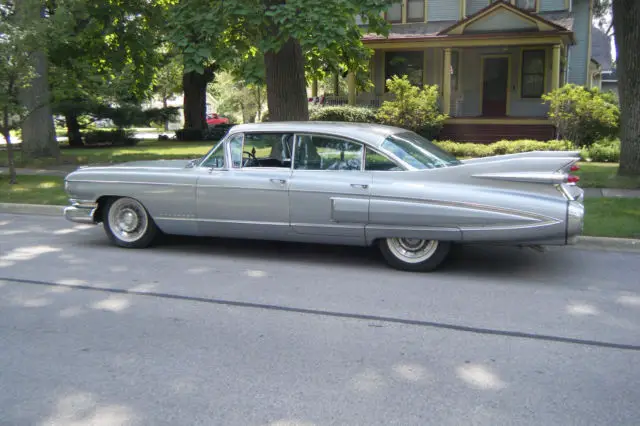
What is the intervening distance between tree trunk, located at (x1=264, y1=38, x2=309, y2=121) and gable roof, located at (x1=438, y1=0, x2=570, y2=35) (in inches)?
493

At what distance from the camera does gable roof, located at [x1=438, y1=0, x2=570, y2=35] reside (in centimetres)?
2294

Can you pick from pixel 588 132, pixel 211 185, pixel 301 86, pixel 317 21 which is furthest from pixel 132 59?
pixel 588 132

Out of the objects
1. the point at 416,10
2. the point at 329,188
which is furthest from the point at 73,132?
the point at 329,188

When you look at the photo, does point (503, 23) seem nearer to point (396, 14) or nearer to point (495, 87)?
point (495, 87)

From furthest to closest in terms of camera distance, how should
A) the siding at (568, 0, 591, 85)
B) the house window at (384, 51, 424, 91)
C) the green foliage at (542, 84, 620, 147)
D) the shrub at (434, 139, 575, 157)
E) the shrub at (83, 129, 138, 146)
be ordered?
1. the shrub at (83, 129, 138, 146)
2. the siding at (568, 0, 591, 85)
3. the house window at (384, 51, 424, 91)
4. the green foliage at (542, 84, 620, 147)
5. the shrub at (434, 139, 575, 157)

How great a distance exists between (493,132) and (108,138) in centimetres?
1705

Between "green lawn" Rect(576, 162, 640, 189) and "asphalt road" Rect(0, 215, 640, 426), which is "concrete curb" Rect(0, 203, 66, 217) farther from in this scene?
"green lawn" Rect(576, 162, 640, 189)

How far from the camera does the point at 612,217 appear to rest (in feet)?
31.1

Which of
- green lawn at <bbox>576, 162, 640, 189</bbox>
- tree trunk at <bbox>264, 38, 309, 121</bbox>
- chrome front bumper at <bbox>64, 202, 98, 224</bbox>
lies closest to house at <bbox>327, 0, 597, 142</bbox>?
green lawn at <bbox>576, 162, 640, 189</bbox>

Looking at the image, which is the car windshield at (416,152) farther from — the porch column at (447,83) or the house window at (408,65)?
the house window at (408,65)

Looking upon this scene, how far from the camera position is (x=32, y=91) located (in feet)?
55.0

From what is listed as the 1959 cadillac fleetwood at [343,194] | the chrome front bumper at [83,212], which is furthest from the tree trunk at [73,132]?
the 1959 cadillac fleetwood at [343,194]

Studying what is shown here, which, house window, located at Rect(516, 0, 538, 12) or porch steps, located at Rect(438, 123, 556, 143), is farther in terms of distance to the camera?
house window, located at Rect(516, 0, 538, 12)

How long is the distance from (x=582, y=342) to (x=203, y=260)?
14.1ft
